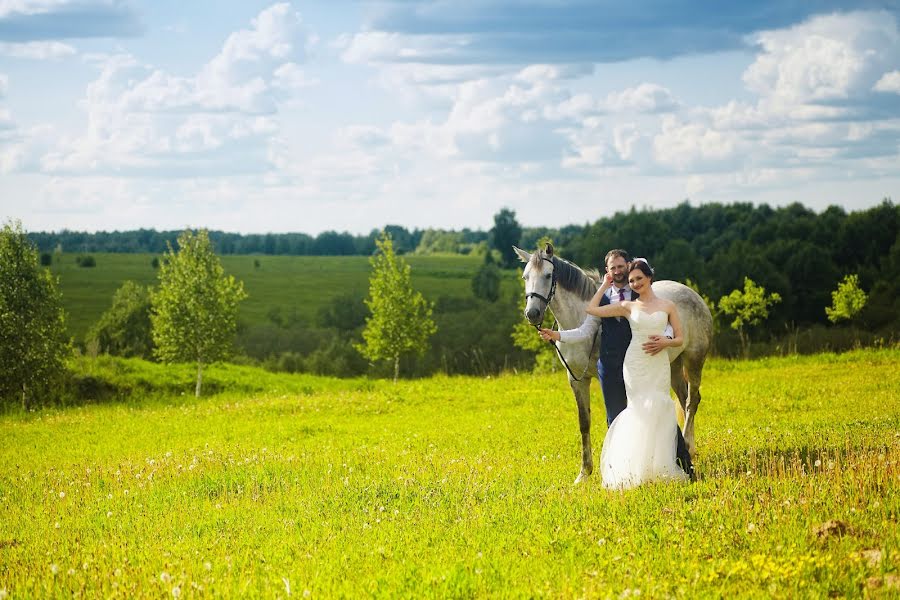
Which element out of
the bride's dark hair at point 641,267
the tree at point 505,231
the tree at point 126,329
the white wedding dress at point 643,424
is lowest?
the tree at point 126,329

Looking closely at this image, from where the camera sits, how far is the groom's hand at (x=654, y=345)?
35.6ft

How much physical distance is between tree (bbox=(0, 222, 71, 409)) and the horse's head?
1085 inches

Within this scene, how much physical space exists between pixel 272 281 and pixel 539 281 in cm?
14832

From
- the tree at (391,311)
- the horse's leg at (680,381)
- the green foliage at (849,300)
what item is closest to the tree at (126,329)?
the tree at (391,311)

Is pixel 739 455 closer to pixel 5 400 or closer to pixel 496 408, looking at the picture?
pixel 496 408

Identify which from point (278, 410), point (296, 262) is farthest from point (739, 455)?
point (296, 262)

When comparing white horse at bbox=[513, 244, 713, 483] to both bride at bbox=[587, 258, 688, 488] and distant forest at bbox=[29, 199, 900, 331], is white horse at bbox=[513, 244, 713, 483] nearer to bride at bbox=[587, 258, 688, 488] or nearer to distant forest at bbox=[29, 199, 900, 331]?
bride at bbox=[587, 258, 688, 488]

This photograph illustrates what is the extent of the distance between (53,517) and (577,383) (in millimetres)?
8137

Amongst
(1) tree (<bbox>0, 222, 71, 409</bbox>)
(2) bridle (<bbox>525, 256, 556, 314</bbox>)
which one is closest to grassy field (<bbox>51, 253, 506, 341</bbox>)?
(1) tree (<bbox>0, 222, 71, 409</bbox>)

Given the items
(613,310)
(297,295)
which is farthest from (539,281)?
(297,295)

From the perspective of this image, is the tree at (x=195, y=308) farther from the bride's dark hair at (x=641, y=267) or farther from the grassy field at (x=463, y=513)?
the bride's dark hair at (x=641, y=267)

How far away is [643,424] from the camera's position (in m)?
10.8

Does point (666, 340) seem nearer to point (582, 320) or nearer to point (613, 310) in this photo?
point (613, 310)

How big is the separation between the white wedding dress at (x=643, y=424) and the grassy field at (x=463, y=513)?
1.69 ft
